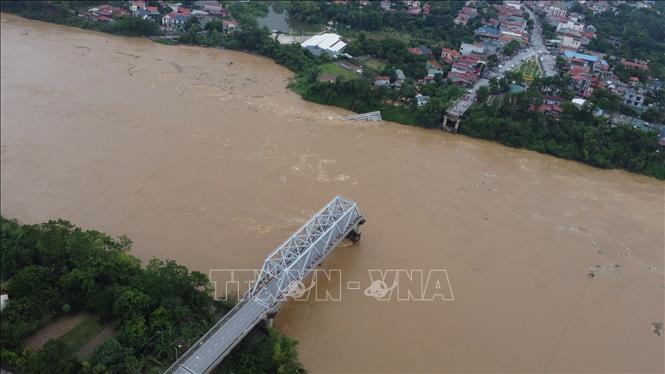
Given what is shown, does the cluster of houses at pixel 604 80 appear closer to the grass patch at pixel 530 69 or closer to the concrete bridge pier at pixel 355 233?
the grass patch at pixel 530 69

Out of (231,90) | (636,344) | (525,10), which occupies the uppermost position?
(525,10)

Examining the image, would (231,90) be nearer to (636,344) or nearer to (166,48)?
(166,48)

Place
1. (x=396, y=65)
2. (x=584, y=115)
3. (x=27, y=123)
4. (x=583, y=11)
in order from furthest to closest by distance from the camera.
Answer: (x=583, y=11), (x=396, y=65), (x=584, y=115), (x=27, y=123)

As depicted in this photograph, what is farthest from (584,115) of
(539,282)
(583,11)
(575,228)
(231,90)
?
(583,11)

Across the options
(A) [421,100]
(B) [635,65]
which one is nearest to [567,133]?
(A) [421,100]

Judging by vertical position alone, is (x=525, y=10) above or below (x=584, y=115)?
above

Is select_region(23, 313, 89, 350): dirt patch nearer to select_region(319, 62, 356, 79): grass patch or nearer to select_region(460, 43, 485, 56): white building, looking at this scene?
select_region(319, 62, 356, 79): grass patch

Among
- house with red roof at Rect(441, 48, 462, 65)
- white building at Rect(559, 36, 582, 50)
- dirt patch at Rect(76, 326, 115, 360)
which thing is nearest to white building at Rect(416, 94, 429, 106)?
→ house with red roof at Rect(441, 48, 462, 65)
